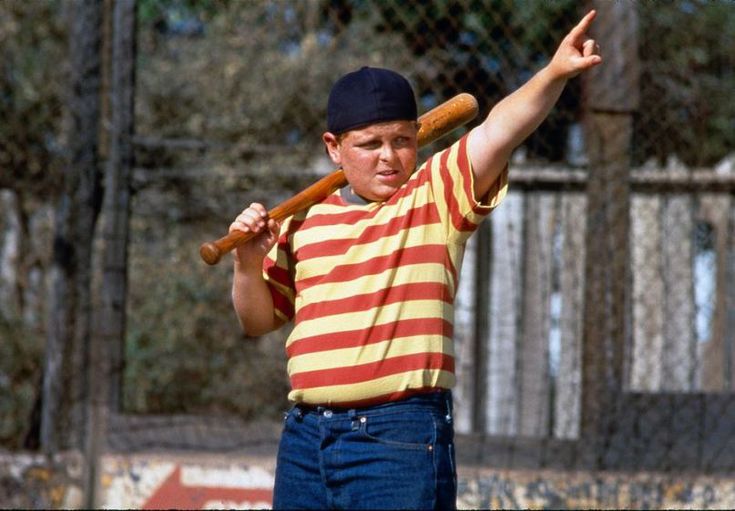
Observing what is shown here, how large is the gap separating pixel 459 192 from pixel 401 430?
485 millimetres

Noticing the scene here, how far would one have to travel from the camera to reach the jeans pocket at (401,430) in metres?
2.27

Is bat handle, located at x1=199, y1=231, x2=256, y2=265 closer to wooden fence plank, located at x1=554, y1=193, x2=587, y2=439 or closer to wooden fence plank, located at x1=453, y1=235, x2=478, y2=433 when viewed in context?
wooden fence plank, located at x1=554, y1=193, x2=587, y2=439

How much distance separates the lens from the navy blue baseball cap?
2408mm

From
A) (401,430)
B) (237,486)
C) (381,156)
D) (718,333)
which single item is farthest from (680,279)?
→ (401,430)

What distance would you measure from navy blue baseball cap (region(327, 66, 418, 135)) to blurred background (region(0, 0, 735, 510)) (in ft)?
6.09

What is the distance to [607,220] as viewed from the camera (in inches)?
163

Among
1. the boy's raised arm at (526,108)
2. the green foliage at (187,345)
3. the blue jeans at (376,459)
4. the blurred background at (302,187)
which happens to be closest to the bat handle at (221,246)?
the blue jeans at (376,459)

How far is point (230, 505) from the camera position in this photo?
13.5 ft

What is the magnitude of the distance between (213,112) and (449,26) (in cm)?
387

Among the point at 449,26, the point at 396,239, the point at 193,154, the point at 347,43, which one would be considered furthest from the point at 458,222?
the point at 347,43

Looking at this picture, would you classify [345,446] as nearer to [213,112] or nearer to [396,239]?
[396,239]

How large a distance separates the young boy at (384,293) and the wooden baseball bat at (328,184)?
0.05m

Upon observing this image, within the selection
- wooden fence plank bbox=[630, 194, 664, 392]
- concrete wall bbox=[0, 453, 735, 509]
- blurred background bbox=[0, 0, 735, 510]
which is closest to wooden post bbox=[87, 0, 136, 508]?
blurred background bbox=[0, 0, 735, 510]

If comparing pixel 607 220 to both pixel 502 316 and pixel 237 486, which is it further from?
pixel 502 316
